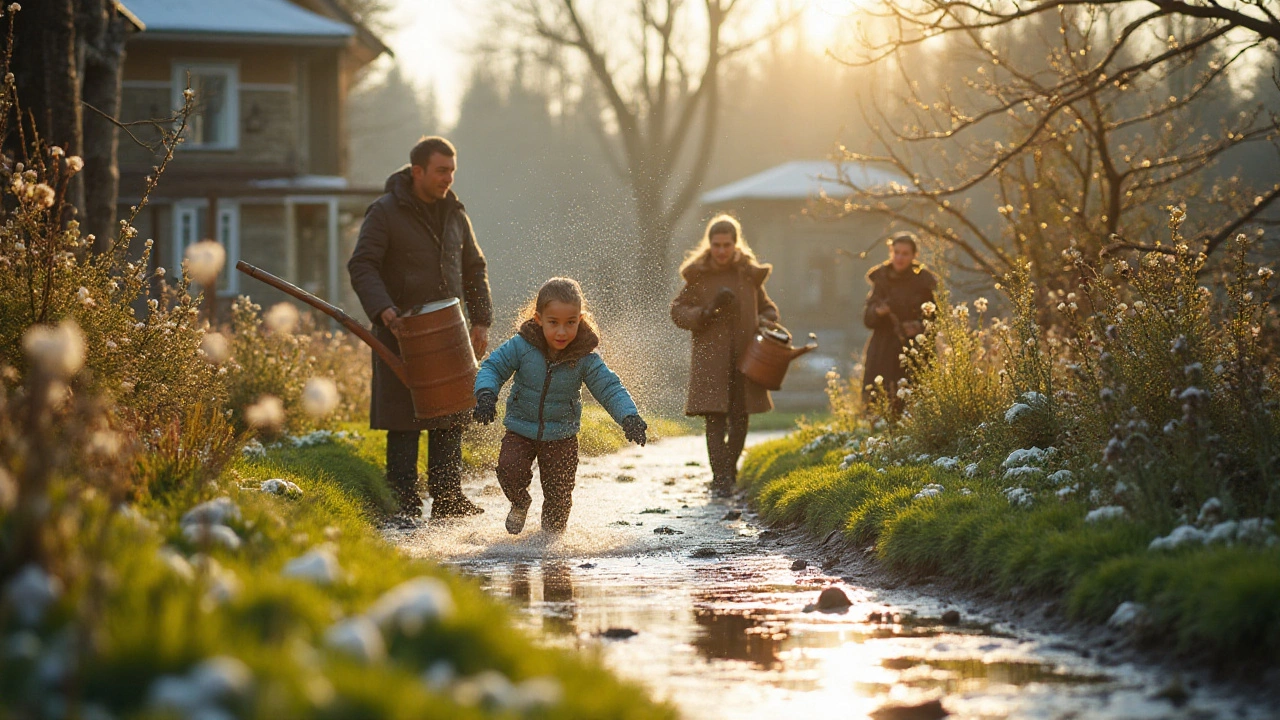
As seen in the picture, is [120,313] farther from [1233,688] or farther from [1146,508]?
[1233,688]

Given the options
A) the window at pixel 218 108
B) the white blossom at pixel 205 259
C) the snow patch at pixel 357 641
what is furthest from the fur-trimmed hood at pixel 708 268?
the window at pixel 218 108

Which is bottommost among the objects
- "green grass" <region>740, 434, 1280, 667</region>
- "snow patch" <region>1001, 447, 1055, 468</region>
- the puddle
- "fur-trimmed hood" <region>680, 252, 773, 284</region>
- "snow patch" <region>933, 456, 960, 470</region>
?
the puddle

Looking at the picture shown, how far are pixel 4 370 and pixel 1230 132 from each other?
9.57 m

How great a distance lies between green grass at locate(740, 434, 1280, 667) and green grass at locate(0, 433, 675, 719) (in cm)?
188

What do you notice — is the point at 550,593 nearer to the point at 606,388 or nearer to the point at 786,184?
the point at 606,388

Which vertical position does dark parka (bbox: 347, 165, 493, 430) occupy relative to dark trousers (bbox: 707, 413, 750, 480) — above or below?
above

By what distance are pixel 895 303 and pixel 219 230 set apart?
2127 centimetres

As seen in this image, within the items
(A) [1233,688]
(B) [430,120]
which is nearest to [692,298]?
(A) [1233,688]

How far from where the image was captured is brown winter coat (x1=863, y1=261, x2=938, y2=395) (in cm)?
1255

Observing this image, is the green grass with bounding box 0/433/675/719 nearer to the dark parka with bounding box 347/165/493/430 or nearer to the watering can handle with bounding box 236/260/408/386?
the watering can handle with bounding box 236/260/408/386

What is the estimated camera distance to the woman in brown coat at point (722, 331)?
1113 cm

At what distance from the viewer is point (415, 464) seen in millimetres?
9219

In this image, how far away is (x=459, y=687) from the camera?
3.05 meters

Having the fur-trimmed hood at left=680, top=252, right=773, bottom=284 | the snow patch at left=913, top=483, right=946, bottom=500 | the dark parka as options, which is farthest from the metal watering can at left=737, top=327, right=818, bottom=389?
the snow patch at left=913, top=483, right=946, bottom=500
